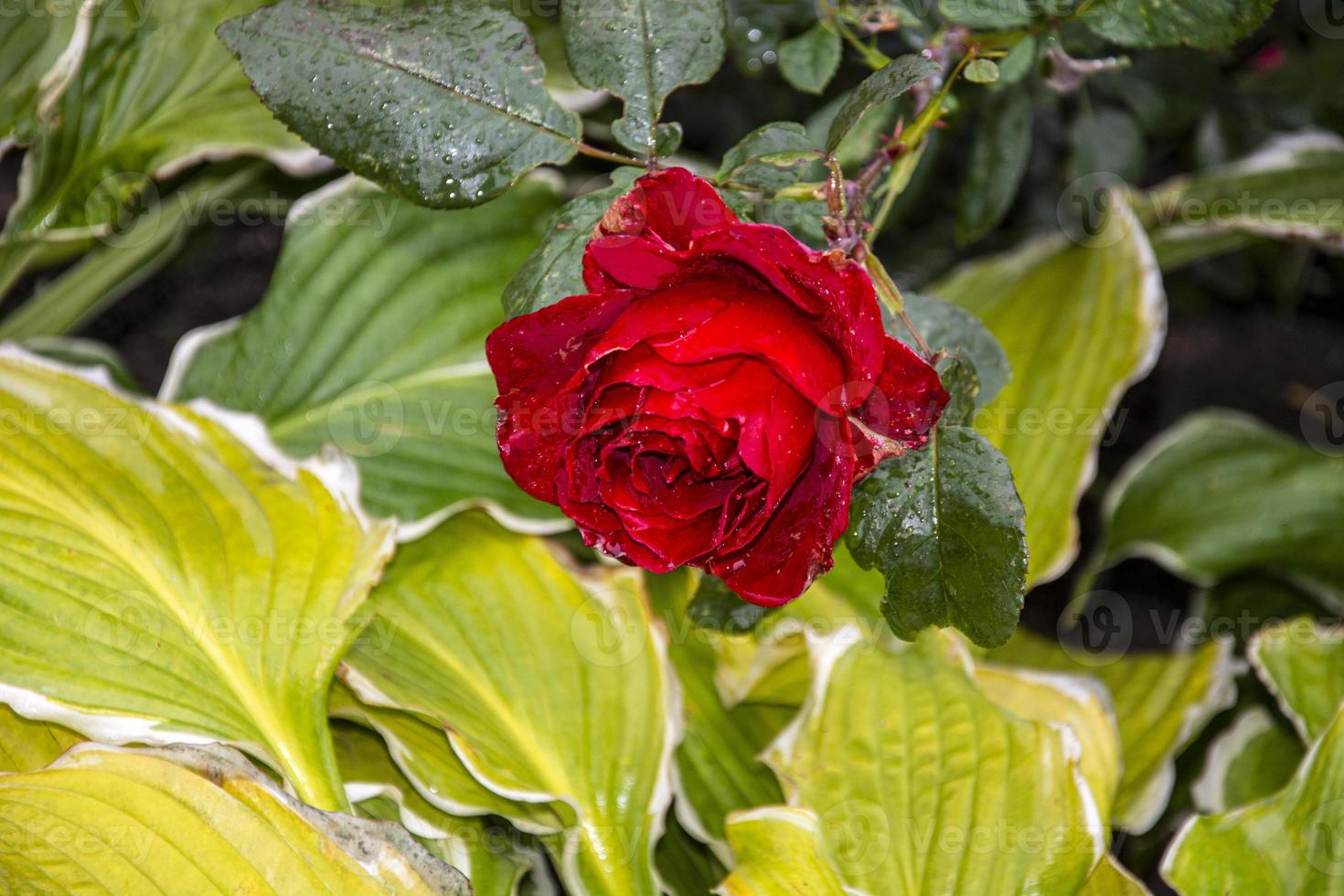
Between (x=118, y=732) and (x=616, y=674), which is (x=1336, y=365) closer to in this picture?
(x=616, y=674)

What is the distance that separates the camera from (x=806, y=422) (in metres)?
0.45

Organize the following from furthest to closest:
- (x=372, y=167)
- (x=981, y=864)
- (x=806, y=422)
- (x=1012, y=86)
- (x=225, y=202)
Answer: (x=225, y=202) → (x=1012, y=86) → (x=981, y=864) → (x=372, y=167) → (x=806, y=422)

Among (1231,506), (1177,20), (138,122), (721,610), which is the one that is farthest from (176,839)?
(1231,506)

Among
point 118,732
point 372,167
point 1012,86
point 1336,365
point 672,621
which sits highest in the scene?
point 372,167

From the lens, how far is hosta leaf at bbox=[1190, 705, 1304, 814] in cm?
86

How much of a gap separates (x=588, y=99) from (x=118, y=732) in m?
0.50

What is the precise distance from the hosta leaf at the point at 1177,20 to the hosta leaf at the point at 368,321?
1.43 feet

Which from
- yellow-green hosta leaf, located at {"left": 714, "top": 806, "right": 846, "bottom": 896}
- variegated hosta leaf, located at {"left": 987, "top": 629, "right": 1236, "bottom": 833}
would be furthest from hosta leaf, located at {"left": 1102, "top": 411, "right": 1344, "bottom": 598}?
yellow-green hosta leaf, located at {"left": 714, "top": 806, "right": 846, "bottom": 896}

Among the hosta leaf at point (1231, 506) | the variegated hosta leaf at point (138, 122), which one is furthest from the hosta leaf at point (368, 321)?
the hosta leaf at point (1231, 506)

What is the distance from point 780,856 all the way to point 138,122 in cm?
72

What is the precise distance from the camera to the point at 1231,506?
994mm

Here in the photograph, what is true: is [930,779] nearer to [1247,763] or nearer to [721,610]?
[721,610]

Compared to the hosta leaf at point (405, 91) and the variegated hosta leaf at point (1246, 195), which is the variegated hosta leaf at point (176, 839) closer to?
the hosta leaf at point (405, 91)

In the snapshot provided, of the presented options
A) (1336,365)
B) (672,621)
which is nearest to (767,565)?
(672,621)
